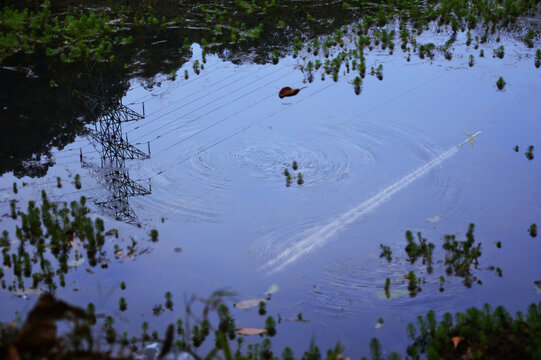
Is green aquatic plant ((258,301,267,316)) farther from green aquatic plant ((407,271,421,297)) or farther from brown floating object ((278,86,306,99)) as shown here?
brown floating object ((278,86,306,99))

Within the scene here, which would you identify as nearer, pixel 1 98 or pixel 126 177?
pixel 126 177

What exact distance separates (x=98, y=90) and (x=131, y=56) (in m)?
2.13

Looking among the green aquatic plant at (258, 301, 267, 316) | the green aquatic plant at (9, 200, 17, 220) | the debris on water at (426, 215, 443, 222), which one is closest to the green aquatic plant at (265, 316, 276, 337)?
the green aquatic plant at (258, 301, 267, 316)

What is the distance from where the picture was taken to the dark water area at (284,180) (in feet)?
19.7

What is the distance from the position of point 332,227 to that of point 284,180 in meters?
1.23

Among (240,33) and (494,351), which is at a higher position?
(240,33)

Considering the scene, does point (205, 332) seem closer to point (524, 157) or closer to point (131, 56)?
point (524, 157)

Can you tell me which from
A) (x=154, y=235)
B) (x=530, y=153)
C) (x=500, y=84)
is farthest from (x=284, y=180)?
(x=500, y=84)

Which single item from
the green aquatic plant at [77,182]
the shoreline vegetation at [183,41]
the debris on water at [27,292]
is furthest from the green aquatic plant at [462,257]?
the shoreline vegetation at [183,41]

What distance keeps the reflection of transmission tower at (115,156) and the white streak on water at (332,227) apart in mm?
1886

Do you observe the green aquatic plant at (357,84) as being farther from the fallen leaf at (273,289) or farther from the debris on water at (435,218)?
the fallen leaf at (273,289)

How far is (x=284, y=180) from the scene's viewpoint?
26.5ft

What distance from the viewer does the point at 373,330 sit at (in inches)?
217

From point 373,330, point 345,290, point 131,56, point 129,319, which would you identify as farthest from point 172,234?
point 131,56
